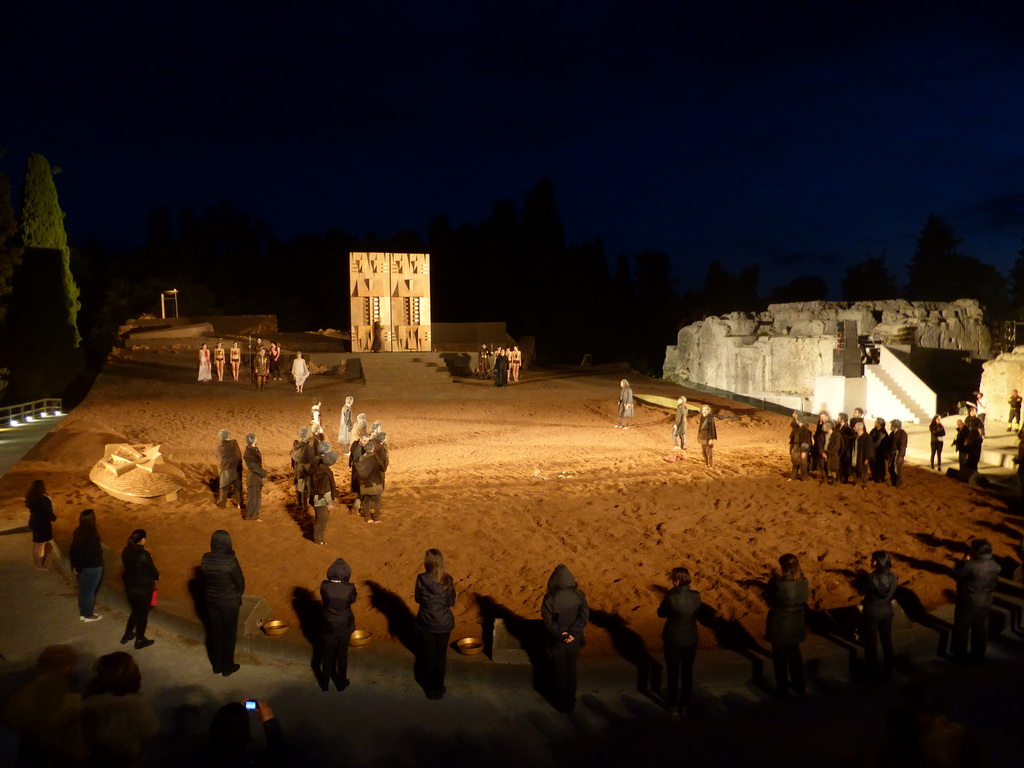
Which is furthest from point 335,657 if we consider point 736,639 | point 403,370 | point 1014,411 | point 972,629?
point 403,370

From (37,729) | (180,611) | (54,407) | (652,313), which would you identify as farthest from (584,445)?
(652,313)

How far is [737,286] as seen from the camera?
69.2m

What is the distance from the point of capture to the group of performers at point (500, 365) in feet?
89.0

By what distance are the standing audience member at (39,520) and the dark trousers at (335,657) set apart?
488 cm

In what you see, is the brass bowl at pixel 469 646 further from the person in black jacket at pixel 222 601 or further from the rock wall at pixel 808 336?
the rock wall at pixel 808 336

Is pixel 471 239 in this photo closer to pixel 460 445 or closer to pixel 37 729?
pixel 460 445

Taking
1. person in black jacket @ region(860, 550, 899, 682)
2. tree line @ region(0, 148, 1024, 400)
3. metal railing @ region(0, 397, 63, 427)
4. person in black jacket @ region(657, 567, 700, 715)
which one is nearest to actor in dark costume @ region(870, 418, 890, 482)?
person in black jacket @ region(860, 550, 899, 682)

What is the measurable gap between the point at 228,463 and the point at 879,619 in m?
9.21

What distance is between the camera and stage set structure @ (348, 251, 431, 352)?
30875mm

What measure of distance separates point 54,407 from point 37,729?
24969 millimetres

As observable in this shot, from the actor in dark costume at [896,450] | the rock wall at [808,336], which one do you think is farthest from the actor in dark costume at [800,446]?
the rock wall at [808,336]

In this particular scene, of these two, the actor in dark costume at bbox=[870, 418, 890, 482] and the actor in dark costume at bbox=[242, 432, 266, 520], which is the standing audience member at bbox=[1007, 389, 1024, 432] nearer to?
the actor in dark costume at bbox=[870, 418, 890, 482]

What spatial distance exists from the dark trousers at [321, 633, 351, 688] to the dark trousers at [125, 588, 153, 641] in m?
2.03

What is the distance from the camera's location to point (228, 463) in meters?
11.5
